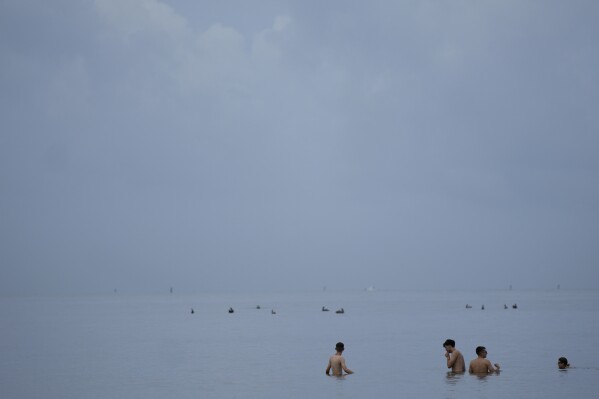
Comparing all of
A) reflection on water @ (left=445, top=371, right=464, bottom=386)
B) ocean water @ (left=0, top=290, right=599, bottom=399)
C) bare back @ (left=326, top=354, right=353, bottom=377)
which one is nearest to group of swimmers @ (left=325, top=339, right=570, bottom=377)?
bare back @ (left=326, top=354, right=353, bottom=377)

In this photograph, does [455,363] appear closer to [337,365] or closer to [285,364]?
[337,365]

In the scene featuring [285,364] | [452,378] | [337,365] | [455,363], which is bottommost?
[285,364]

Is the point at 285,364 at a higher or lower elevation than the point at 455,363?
lower

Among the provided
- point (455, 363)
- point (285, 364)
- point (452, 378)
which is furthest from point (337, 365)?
point (285, 364)

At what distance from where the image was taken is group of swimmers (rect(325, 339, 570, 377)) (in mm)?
30969

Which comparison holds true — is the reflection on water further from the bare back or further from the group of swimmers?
the bare back

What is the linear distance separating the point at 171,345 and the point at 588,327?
40319 mm

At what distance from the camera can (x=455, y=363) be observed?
33.0 metres

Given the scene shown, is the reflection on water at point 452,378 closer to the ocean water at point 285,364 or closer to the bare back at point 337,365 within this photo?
the ocean water at point 285,364

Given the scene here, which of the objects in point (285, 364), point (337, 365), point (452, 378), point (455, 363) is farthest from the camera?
point (285, 364)

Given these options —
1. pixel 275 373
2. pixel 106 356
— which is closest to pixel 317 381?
pixel 275 373

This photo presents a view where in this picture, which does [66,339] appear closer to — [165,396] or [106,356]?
[106,356]

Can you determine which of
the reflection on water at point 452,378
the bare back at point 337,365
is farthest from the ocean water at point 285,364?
the bare back at point 337,365

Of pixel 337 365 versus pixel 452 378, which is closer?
pixel 452 378
